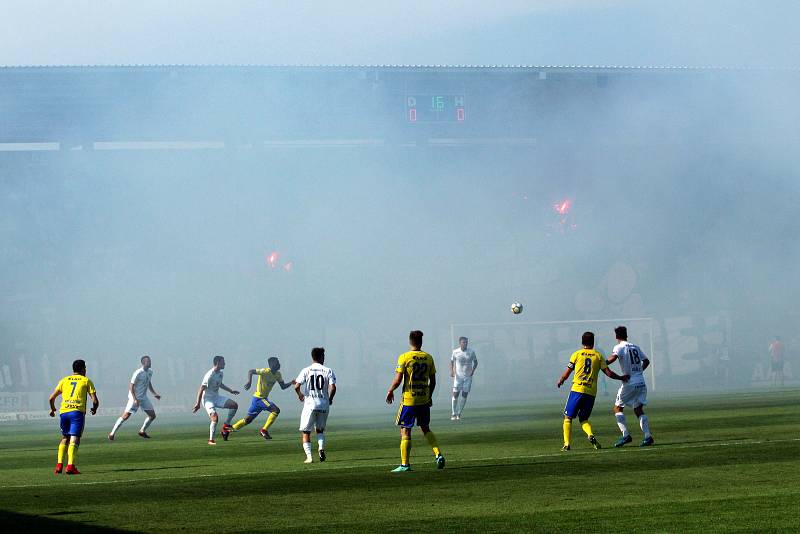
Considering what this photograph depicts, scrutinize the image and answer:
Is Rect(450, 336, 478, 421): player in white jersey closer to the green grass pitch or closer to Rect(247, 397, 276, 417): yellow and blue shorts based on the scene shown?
the green grass pitch

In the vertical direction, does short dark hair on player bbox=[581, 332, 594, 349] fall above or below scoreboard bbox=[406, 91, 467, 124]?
below

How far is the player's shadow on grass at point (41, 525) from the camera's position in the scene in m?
10.1

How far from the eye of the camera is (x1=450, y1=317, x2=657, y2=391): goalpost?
5022cm

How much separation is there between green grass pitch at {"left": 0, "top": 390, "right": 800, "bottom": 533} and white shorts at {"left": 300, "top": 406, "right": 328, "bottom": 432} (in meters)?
0.52

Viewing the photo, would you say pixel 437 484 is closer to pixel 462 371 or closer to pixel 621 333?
pixel 621 333

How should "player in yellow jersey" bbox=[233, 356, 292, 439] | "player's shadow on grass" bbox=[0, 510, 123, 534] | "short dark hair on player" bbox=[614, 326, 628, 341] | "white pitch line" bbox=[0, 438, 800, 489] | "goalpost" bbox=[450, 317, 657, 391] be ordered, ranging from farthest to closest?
"goalpost" bbox=[450, 317, 657, 391]
"player in yellow jersey" bbox=[233, 356, 292, 439]
"short dark hair on player" bbox=[614, 326, 628, 341]
"white pitch line" bbox=[0, 438, 800, 489]
"player's shadow on grass" bbox=[0, 510, 123, 534]

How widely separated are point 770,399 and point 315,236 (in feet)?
83.8

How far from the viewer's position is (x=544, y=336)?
5072cm

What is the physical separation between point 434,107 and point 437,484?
4084cm

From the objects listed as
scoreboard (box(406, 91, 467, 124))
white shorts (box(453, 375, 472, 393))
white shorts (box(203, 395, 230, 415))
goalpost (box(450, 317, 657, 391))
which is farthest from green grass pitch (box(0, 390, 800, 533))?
scoreboard (box(406, 91, 467, 124))

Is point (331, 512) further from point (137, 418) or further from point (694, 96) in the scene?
point (694, 96)

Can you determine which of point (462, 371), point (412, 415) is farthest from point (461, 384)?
point (412, 415)

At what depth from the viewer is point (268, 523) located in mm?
10375

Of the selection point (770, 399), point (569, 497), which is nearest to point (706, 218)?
point (770, 399)
